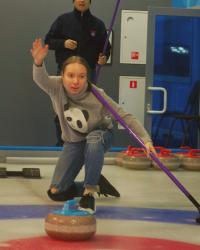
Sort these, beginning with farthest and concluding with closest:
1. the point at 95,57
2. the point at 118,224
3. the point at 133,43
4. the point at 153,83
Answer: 1. the point at 133,43
2. the point at 153,83
3. the point at 95,57
4. the point at 118,224

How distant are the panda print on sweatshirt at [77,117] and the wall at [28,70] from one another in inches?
151

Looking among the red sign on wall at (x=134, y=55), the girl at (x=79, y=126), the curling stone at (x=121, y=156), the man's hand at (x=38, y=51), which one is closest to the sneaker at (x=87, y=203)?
the girl at (x=79, y=126)

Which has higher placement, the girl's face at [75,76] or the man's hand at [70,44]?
the man's hand at [70,44]

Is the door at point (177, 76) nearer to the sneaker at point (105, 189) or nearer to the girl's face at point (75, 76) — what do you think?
the sneaker at point (105, 189)

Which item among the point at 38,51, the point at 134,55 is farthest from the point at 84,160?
the point at 134,55

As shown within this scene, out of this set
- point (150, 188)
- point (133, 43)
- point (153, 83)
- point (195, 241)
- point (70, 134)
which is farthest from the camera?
point (133, 43)

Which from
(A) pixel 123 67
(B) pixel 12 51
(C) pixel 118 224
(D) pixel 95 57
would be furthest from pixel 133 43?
(C) pixel 118 224

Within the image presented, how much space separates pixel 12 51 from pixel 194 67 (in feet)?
6.41

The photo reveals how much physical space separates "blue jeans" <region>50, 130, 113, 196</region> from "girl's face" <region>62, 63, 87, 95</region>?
258 mm

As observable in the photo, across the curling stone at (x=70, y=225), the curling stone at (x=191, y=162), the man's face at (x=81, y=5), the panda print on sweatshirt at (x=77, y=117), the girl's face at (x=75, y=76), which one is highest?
the man's face at (x=81, y=5)

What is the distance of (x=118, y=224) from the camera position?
277 cm

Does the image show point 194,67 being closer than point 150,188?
No

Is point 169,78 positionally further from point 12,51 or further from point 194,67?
point 12,51

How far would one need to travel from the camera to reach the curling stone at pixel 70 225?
93.4 inches
